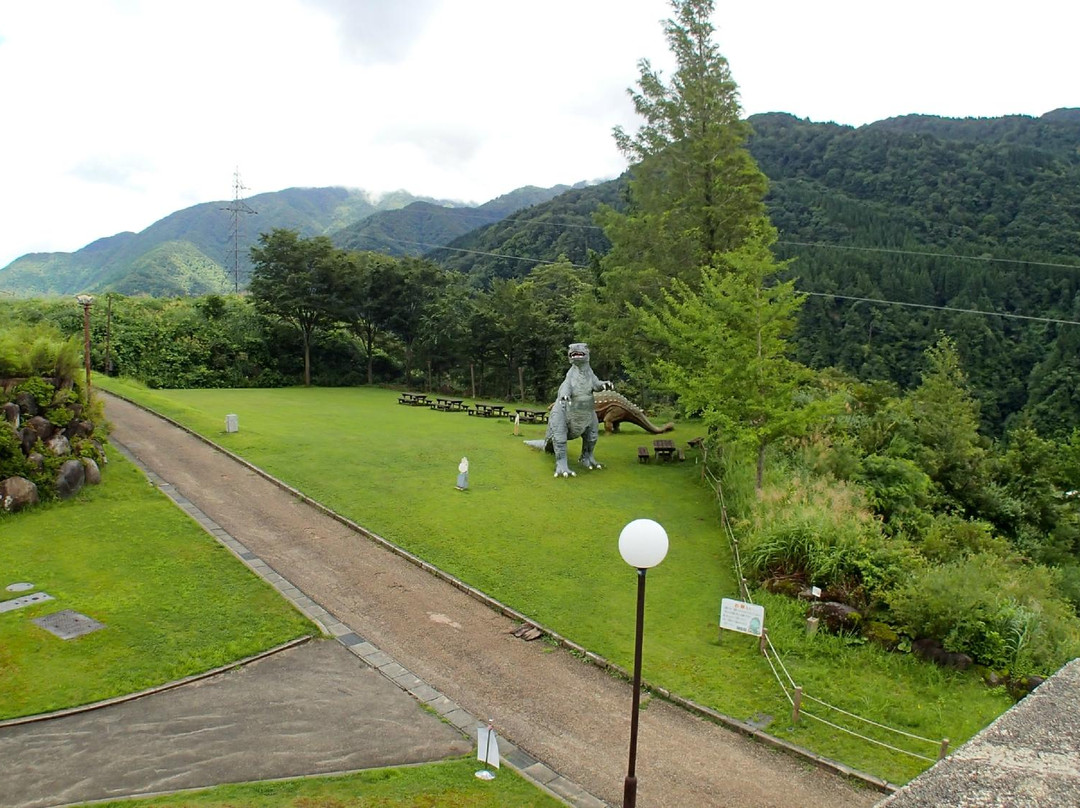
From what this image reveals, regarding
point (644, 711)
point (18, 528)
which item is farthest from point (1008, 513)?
point (18, 528)

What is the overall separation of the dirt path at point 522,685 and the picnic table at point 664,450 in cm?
934

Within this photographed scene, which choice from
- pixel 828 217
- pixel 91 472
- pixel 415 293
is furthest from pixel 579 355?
pixel 828 217

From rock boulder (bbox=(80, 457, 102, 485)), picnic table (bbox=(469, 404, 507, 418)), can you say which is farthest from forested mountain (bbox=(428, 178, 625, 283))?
rock boulder (bbox=(80, 457, 102, 485))

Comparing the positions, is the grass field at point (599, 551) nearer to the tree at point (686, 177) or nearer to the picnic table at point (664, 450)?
the picnic table at point (664, 450)

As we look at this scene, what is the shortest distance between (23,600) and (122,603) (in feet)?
4.45

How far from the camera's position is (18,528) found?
1234cm

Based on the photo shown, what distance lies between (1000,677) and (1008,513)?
1065 cm

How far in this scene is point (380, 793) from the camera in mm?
6164

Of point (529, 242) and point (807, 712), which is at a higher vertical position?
point (529, 242)

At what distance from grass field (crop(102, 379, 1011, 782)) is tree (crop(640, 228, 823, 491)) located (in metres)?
2.18

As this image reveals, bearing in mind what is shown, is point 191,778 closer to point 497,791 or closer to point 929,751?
point 497,791

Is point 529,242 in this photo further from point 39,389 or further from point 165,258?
point 39,389

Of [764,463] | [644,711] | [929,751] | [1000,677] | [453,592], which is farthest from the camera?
[764,463]

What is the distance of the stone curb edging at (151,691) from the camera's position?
23.9ft
